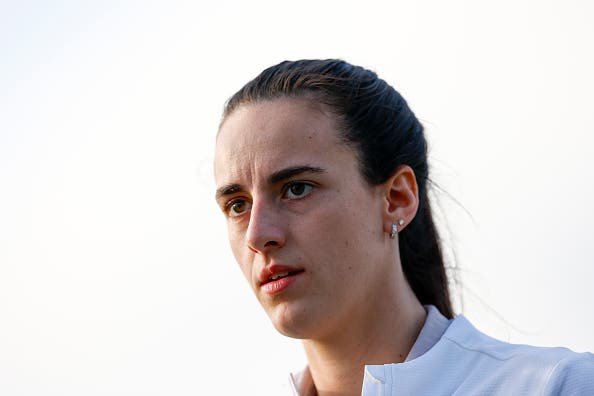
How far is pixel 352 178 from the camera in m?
4.30

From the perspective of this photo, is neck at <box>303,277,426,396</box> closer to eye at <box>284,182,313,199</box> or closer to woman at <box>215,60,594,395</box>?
woman at <box>215,60,594,395</box>

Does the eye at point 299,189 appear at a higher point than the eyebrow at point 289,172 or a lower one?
lower

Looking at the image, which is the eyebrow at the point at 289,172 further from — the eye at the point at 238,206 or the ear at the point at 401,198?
the ear at the point at 401,198

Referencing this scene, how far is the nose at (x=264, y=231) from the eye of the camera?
4.10 m

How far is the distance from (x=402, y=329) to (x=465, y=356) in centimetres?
34

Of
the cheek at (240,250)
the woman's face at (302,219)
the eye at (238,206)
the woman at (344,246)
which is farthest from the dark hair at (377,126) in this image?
the cheek at (240,250)

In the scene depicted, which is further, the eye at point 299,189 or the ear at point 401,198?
the ear at point 401,198

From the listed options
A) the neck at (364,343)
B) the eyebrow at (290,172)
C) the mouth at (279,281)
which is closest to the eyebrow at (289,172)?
the eyebrow at (290,172)

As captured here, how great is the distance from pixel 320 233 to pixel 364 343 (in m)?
0.56

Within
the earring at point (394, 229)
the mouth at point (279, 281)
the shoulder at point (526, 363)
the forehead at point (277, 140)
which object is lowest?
the shoulder at point (526, 363)

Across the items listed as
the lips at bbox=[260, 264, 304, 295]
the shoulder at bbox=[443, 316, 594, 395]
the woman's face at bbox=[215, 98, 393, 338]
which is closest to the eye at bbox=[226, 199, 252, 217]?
the woman's face at bbox=[215, 98, 393, 338]

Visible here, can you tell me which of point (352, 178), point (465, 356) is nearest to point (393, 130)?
point (352, 178)

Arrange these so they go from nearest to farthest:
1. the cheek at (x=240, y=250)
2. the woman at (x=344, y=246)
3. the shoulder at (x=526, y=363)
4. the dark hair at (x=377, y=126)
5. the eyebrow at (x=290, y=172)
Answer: the shoulder at (x=526, y=363) < the woman at (x=344, y=246) < the eyebrow at (x=290, y=172) < the cheek at (x=240, y=250) < the dark hair at (x=377, y=126)

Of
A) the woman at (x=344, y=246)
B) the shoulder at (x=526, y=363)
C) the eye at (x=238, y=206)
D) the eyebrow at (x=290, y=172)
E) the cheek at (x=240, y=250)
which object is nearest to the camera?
the shoulder at (x=526, y=363)
